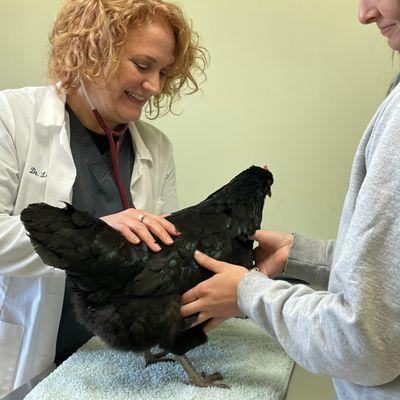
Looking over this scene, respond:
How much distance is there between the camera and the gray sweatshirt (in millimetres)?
511

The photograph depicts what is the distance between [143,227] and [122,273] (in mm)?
106

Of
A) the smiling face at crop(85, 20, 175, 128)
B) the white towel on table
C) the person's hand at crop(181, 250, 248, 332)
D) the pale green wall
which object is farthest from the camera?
the pale green wall

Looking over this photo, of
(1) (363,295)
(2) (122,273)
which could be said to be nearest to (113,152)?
(2) (122,273)

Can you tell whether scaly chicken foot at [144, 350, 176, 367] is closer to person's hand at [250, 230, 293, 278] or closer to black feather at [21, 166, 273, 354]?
black feather at [21, 166, 273, 354]

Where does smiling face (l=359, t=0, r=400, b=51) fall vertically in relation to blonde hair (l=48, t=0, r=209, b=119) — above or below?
above

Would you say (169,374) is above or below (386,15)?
below

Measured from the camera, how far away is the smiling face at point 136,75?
1.14 m

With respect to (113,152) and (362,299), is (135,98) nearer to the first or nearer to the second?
(113,152)

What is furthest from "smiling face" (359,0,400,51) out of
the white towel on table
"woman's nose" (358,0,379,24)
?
the white towel on table

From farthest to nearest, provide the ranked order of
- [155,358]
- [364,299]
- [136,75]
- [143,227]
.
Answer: [136,75] < [155,358] < [143,227] < [364,299]

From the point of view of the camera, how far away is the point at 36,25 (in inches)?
74.5

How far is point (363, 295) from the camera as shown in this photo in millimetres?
521

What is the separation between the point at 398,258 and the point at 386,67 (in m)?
1.28

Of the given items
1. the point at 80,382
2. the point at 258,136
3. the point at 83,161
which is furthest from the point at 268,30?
the point at 80,382
